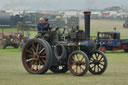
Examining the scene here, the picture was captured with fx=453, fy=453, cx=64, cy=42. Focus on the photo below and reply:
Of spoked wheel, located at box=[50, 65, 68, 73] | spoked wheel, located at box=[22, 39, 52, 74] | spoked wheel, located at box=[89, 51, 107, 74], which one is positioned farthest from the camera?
spoked wheel, located at box=[50, 65, 68, 73]

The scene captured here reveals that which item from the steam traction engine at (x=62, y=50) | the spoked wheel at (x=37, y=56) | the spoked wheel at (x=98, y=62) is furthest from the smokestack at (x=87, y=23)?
the spoked wheel at (x=37, y=56)

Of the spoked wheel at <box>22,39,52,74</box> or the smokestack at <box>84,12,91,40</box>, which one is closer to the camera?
the spoked wheel at <box>22,39,52,74</box>

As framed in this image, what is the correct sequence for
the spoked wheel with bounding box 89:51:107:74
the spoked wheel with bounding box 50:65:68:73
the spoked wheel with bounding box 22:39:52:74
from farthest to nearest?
the spoked wheel with bounding box 50:65:68:73
the spoked wheel with bounding box 89:51:107:74
the spoked wheel with bounding box 22:39:52:74

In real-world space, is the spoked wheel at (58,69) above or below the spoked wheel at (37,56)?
below

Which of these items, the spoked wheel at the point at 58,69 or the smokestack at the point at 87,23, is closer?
the smokestack at the point at 87,23

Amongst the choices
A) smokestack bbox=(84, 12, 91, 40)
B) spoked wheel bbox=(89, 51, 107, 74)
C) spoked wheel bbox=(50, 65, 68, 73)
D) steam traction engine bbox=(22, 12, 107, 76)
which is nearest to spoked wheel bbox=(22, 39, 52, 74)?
steam traction engine bbox=(22, 12, 107, 76)

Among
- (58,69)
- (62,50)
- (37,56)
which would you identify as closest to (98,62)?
(62,50)

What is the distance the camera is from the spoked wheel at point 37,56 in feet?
45.5

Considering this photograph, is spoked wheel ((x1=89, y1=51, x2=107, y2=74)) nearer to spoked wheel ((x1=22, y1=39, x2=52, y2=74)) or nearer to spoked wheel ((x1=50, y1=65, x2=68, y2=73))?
spoked wheel ((x1=50, y1=65, x2=68, y2=73))

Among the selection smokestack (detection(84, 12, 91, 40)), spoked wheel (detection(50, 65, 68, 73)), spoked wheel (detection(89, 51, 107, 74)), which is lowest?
spoked wheel (detection(50, 65, 68, 73))

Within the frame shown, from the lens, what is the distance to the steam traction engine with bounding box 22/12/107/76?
13.9 m

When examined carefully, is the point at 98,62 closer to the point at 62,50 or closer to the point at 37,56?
the point at 62,50

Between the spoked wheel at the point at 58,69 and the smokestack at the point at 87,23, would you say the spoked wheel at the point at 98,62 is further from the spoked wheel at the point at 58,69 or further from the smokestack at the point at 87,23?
the spoked wheel at the point at 58,69

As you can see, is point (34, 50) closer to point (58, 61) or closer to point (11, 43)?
point (58, 61)
